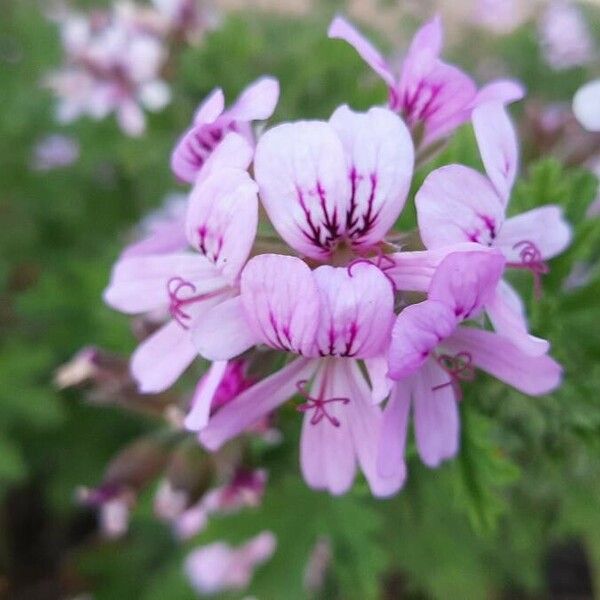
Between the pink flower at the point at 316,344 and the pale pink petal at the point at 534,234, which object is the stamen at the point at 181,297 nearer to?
the pink flower at the point at 316,344

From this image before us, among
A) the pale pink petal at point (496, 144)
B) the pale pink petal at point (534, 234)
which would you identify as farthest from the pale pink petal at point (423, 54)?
the pale pink petal at point (534, 234)

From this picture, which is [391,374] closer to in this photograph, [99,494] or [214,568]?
[99,494]

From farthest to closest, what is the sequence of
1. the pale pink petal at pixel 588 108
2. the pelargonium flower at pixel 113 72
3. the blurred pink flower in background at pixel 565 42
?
the blurred pink flower in background at pixel 565 42 → the pelargonium flower at pixel 113 72 → the pale pink petal at pixel 588 108

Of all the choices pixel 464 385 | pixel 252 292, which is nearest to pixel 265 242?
pixel 252 292

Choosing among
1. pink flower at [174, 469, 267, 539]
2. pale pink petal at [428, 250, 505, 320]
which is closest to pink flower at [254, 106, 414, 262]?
pale pink petal at [428, 250, 505, 320]

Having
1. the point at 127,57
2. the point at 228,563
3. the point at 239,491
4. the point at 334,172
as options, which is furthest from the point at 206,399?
the point at 127,57

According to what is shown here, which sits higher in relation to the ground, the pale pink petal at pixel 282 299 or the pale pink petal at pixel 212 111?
the pale pink petal at pixel 212 111
